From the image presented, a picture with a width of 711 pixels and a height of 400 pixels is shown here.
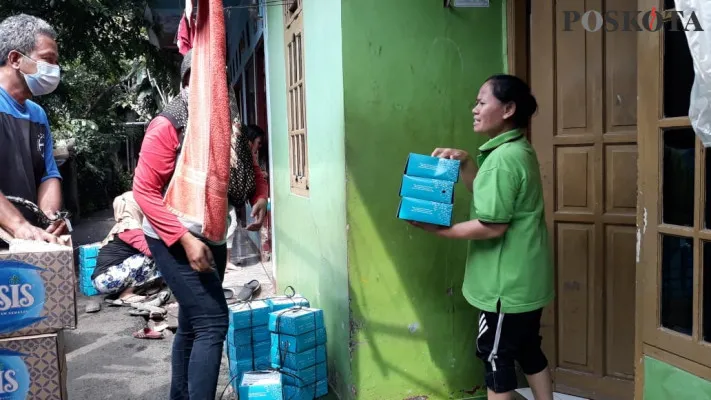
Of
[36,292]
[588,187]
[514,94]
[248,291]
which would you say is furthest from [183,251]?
[248,291]

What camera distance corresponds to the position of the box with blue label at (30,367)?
78.2 inches

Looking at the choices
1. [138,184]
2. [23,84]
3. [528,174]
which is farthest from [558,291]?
[23,84]

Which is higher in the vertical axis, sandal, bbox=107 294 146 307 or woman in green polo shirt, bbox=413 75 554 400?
woman in green polo shirt, bbox=413 75 554 400

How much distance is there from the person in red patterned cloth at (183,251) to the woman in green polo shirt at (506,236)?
3.10 ft

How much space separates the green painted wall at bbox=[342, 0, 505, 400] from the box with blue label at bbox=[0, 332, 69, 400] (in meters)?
1.49

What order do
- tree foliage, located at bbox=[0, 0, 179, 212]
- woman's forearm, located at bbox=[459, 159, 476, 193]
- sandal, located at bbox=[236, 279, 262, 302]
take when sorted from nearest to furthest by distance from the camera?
woman's forearm, located at bbox=[459, 159, 476, 193], sandal, located at bbox=[236, 279, 262, 302], tree foliage, located at bbox=[0, 0, 179, 212]

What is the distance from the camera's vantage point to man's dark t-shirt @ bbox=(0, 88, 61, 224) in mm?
2500

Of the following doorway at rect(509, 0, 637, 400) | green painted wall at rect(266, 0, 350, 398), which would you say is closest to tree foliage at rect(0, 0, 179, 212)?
green painted wall at rect(266, 0, 350, 398)

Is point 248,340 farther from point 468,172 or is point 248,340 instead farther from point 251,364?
point 468,172

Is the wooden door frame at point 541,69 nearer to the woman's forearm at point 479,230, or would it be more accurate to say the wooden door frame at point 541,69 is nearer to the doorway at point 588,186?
the doorway at point 588,186

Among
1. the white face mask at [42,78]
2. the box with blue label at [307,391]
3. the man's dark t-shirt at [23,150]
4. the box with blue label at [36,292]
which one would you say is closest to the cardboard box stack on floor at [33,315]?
the box with blue label at [36,292]

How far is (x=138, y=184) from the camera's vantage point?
93.7 inches

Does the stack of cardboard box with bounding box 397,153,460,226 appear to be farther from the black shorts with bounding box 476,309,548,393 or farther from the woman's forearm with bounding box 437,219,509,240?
the black shorts with bounding box 476,309,548,393

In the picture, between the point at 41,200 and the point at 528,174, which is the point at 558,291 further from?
the point at 41,200
